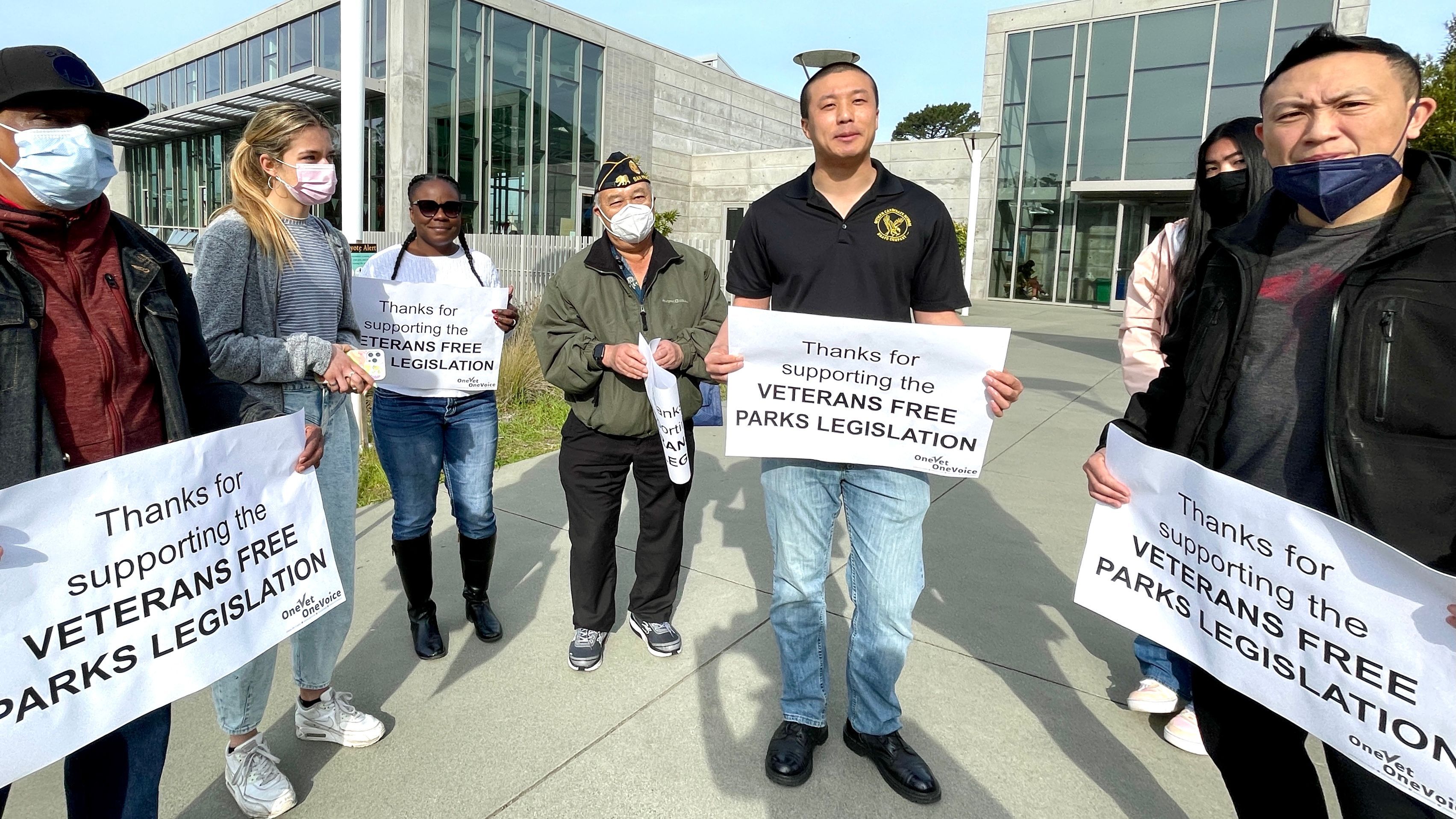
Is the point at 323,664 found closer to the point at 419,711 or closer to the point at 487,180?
the point at 419,711

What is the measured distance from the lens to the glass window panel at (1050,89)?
25.0m

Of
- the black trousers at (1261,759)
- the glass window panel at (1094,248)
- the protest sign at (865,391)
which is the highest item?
the glass window panel at (1094,248)

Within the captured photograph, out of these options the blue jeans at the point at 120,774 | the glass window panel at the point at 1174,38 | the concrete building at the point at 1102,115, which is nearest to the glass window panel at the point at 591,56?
the concrete building at the point at 1102,115

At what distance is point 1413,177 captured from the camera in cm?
172

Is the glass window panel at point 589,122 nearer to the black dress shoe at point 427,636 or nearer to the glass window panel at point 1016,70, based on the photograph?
the glass window panel at point 1016,70

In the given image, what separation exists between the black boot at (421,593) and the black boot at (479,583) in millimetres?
184

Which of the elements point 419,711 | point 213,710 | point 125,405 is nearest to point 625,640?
point 419,711

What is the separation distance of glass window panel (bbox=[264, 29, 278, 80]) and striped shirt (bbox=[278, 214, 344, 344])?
82.5 feet

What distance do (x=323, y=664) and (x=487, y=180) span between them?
21.7 meters

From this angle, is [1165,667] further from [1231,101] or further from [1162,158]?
[1231,101]

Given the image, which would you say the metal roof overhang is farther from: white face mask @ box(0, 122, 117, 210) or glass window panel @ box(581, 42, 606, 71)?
white face mask @ box(0, 122, 117, 210)

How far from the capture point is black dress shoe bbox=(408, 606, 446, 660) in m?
3.58

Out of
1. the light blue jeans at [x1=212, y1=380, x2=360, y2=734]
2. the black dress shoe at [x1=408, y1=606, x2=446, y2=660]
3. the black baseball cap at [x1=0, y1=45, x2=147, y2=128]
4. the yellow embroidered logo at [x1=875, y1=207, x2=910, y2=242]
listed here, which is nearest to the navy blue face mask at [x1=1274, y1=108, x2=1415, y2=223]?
the yellow embroidered logo at [x1=875, y1=207, x2=910, y2=242]

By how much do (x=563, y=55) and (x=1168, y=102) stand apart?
17375mm
